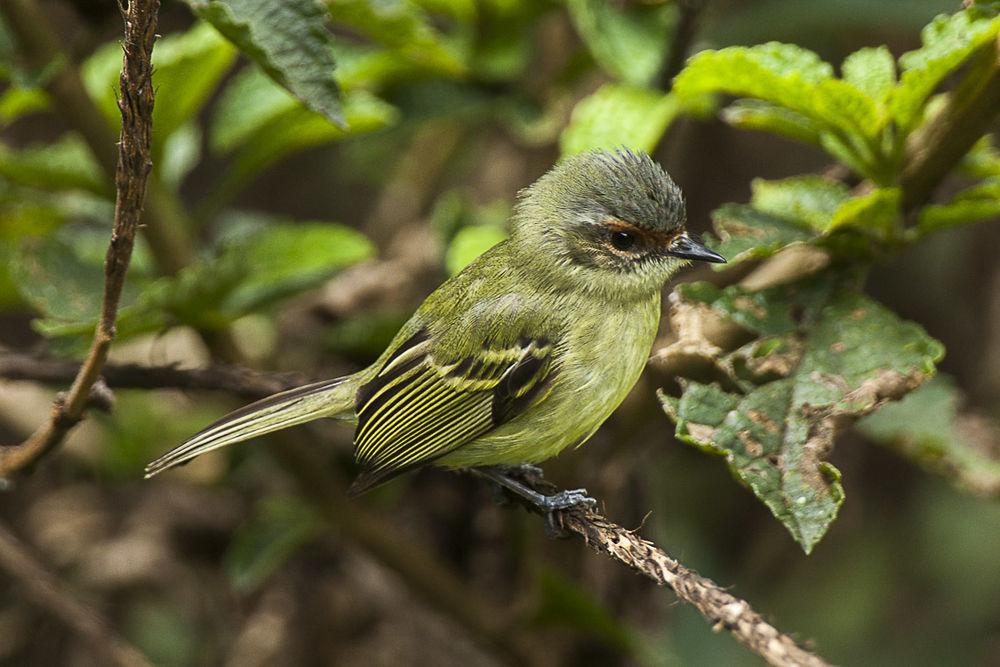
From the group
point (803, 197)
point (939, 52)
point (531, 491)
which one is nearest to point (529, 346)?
point (531, 491)

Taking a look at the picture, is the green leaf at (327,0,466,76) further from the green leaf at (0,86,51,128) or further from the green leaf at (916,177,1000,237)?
the green leaf at (916,177,1000,237)

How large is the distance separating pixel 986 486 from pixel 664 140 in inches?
48.0

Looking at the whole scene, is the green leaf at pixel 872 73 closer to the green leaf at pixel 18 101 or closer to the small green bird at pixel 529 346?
the small green bird at pixel 529 346

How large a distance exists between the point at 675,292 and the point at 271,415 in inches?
37.1

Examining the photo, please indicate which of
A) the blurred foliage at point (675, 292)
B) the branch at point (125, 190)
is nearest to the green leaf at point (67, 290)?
the blurred foliage at point (675, 292)

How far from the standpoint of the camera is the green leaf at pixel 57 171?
2.77 meters

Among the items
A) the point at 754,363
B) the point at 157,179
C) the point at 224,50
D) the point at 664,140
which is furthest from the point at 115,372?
the point at 664,140

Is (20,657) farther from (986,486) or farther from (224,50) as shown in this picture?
(986,486)

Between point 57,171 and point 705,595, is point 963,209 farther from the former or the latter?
point 57,171

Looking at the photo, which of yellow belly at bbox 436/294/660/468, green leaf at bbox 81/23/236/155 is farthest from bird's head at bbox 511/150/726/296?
green leaf at bbox 81/23/236/155

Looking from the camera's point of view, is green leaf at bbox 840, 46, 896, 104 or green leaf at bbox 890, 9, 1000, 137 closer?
green leaf at bbox 890, 9, 1000, 137

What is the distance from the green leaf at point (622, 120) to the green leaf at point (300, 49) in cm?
78

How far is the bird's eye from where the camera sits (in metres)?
2.54

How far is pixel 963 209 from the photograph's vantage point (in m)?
2.21
